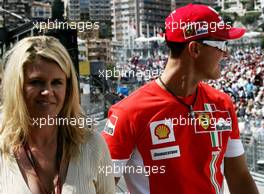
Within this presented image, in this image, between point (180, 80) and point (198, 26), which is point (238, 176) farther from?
point (198, 26)

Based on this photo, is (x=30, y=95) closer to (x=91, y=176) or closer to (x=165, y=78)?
(x=91, y=176)

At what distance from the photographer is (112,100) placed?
960 cm

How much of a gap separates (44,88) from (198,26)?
641 millimetres

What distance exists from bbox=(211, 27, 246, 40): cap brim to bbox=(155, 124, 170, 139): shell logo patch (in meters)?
0.35

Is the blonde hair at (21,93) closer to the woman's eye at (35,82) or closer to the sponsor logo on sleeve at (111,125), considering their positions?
the woman's eye at (35,82)

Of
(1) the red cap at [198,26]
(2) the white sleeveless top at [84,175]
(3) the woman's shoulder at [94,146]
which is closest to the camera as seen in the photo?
(2) the white sleeveless top at [84,175]

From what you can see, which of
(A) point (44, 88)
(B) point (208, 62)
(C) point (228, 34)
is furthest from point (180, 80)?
(A) point (44, 88)

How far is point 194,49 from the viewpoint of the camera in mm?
1885

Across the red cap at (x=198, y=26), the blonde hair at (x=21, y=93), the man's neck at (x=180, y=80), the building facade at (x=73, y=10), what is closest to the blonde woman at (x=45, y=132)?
the blonde hair at (x=21, y=93)

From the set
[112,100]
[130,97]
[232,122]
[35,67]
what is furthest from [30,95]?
[112,100]

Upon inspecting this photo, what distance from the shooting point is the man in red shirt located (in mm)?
1781

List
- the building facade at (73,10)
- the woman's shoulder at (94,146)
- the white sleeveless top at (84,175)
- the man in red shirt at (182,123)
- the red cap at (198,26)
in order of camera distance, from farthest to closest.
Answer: the building facade at (73,10)
the red cap at (198,26)
the man in red shirt at (182,123)
the woman's shoulder at (94,146)
the white sleeveless top at (84,175)

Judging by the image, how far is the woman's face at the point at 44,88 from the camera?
1463 millimetres

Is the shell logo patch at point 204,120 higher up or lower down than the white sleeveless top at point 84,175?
higher up
